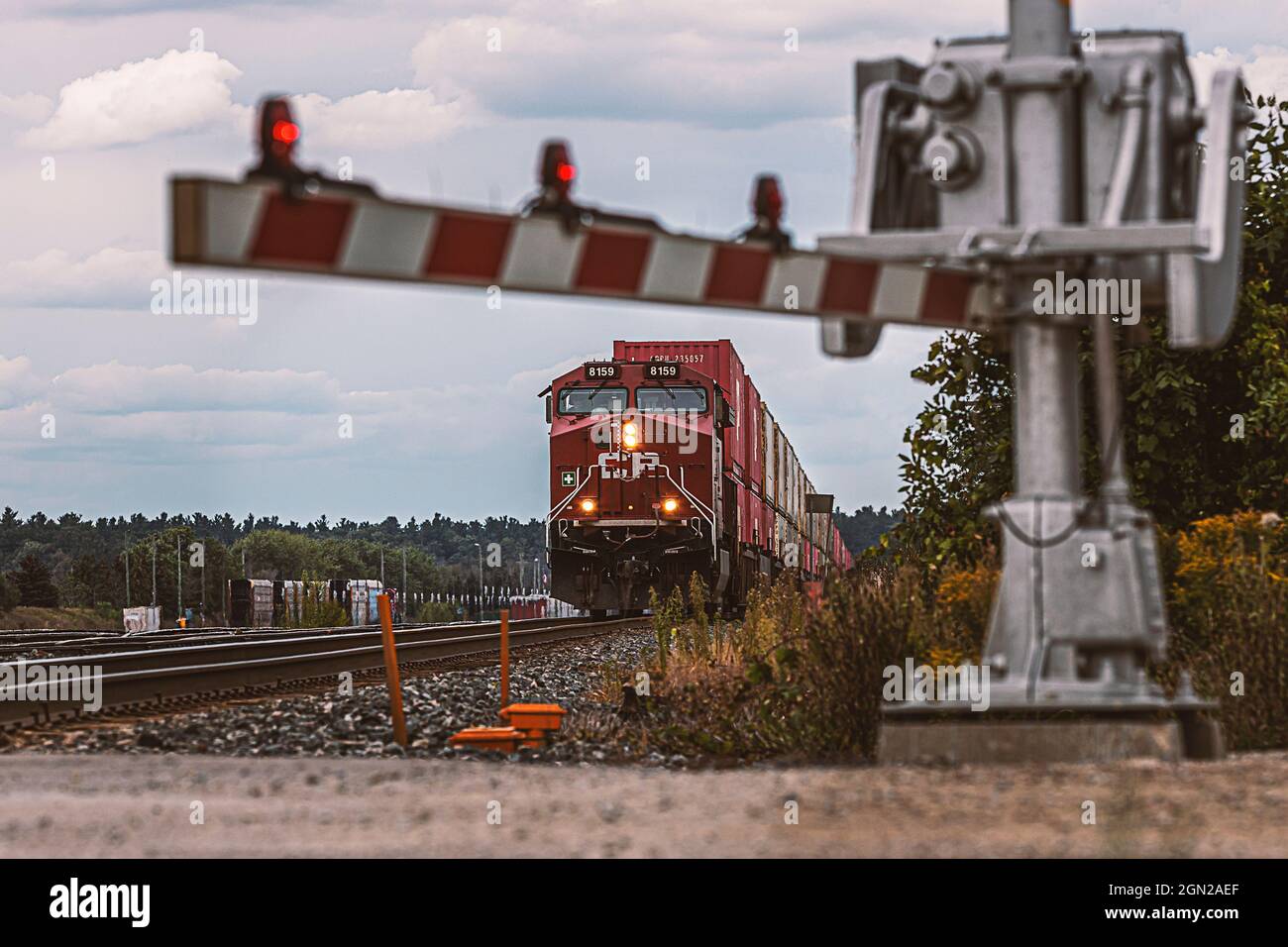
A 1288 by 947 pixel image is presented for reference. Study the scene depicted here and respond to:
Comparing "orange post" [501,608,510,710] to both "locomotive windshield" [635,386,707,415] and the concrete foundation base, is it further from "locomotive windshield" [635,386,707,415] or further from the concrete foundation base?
"locomotive windshield" [635,386,707,415]

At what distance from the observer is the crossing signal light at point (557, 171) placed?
5.42 metres

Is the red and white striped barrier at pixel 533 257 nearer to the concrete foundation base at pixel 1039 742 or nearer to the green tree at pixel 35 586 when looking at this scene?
the concrete foundation base at pixel 1039 742

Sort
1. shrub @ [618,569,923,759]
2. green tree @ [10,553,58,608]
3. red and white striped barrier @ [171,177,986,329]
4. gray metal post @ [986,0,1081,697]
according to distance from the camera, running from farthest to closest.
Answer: green tree @ [10,553,58,608], shrub @ [618,569,923,759], gray metal post @ [986,0,1081,697], red and white striped barrier @ [171,177,986,329]

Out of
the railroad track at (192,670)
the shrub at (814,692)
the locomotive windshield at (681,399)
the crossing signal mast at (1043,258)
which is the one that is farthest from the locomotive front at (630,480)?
the crossing signal mast at (1043,258)

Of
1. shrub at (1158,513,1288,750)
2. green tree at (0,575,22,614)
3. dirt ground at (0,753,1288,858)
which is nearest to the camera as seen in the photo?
dirt ground at (0,753,1288,858)

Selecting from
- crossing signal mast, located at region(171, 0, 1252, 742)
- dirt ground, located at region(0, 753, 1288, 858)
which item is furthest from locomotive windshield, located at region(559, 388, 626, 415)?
dirt ground, located at region(0, 753, 1288, 858)

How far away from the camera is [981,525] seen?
11.2 metres

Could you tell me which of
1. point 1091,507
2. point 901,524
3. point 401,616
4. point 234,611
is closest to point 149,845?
point 1091,507

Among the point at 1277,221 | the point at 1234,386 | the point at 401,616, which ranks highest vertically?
the point at 1277,221

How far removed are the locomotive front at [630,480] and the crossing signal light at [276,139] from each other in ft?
63.8

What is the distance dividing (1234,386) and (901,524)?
8.78 ft

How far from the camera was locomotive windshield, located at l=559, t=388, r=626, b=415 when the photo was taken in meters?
25.4
